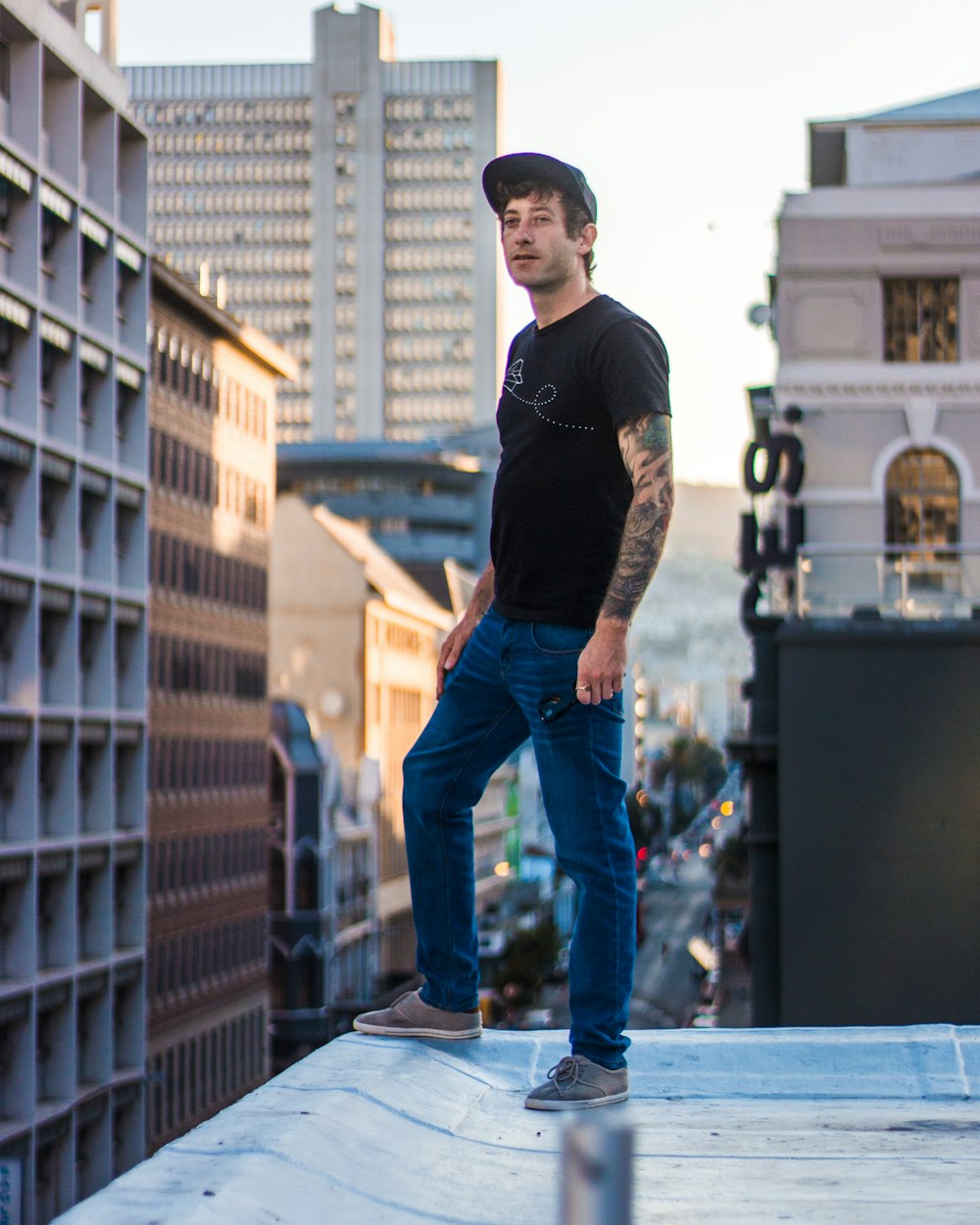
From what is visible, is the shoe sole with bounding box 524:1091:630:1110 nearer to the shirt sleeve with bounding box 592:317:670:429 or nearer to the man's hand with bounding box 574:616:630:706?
the man's hand with bounding box 574:616:630:706

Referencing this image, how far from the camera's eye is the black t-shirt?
597cm

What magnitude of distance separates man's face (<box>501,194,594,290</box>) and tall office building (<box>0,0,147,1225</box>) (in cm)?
3898

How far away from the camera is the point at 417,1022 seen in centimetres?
642

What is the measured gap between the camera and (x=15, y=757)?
4578 cm

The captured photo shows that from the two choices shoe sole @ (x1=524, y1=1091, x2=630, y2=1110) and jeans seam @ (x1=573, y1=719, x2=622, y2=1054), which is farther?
jeans seam @ (x1=573, y1=719, x2=622, y2=1054)

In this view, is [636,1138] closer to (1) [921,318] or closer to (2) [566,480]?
(2) [566,480]

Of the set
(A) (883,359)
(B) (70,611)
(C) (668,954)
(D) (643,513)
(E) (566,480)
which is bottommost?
(C) (668,954)

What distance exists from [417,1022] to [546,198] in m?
2.35

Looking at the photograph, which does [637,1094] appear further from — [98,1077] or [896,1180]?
[98,1077]

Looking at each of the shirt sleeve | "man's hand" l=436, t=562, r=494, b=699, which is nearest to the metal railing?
"man's hand" l=436, t=562, r=494, b=699

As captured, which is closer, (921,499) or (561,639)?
(561,639)

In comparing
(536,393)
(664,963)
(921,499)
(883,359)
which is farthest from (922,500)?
(664,963)

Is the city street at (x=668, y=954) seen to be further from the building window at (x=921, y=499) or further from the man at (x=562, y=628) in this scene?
the man at (x=562, y=628)

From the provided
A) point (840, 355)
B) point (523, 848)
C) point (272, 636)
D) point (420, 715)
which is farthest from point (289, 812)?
point (523, 848)
